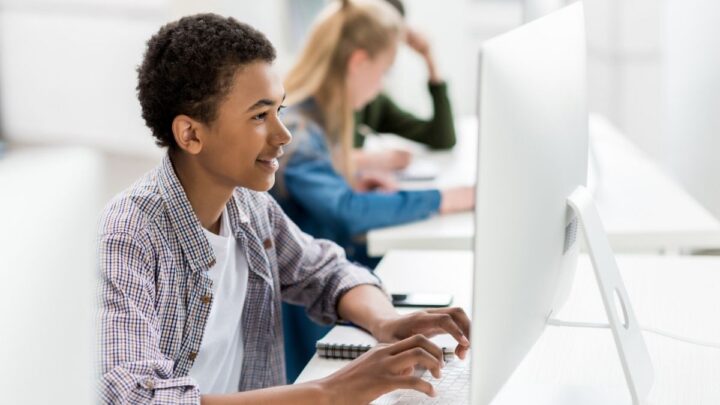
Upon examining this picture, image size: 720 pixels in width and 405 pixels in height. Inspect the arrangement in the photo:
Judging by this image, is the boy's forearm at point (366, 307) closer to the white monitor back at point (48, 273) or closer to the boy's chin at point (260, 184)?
the boy's chin at point (260, 184)

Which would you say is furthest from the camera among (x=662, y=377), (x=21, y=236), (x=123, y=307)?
(x=662, y=377)


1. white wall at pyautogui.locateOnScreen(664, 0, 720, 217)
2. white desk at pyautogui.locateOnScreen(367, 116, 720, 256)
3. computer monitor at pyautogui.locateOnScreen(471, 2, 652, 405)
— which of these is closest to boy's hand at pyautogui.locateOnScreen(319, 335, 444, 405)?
computer monitor at pyautogui.locateOnScreen(471, 2, 652, 405)

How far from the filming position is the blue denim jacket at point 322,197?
2.04m

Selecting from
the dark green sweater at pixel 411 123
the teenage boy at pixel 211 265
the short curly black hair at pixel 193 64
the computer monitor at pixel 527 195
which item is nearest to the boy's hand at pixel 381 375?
the teenage boy at pixel 211 265

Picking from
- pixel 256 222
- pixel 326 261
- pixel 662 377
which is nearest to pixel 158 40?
pixel 256 222

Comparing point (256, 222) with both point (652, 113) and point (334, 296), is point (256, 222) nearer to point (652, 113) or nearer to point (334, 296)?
point (334, 296)

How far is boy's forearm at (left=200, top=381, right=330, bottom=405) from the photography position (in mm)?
1108

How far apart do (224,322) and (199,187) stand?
0.20 metres

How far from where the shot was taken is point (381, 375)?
1117 mm

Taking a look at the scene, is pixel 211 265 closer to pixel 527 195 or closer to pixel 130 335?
pixel 130 335

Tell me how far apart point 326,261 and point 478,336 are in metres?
0.65

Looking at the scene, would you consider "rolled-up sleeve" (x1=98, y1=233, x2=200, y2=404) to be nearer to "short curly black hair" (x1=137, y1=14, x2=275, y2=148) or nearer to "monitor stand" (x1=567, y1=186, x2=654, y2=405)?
"short curly black hair" (x1=137, y1=14, x2=275, y2=148)

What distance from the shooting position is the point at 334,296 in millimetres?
1504

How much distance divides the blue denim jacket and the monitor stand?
93 centimetres
